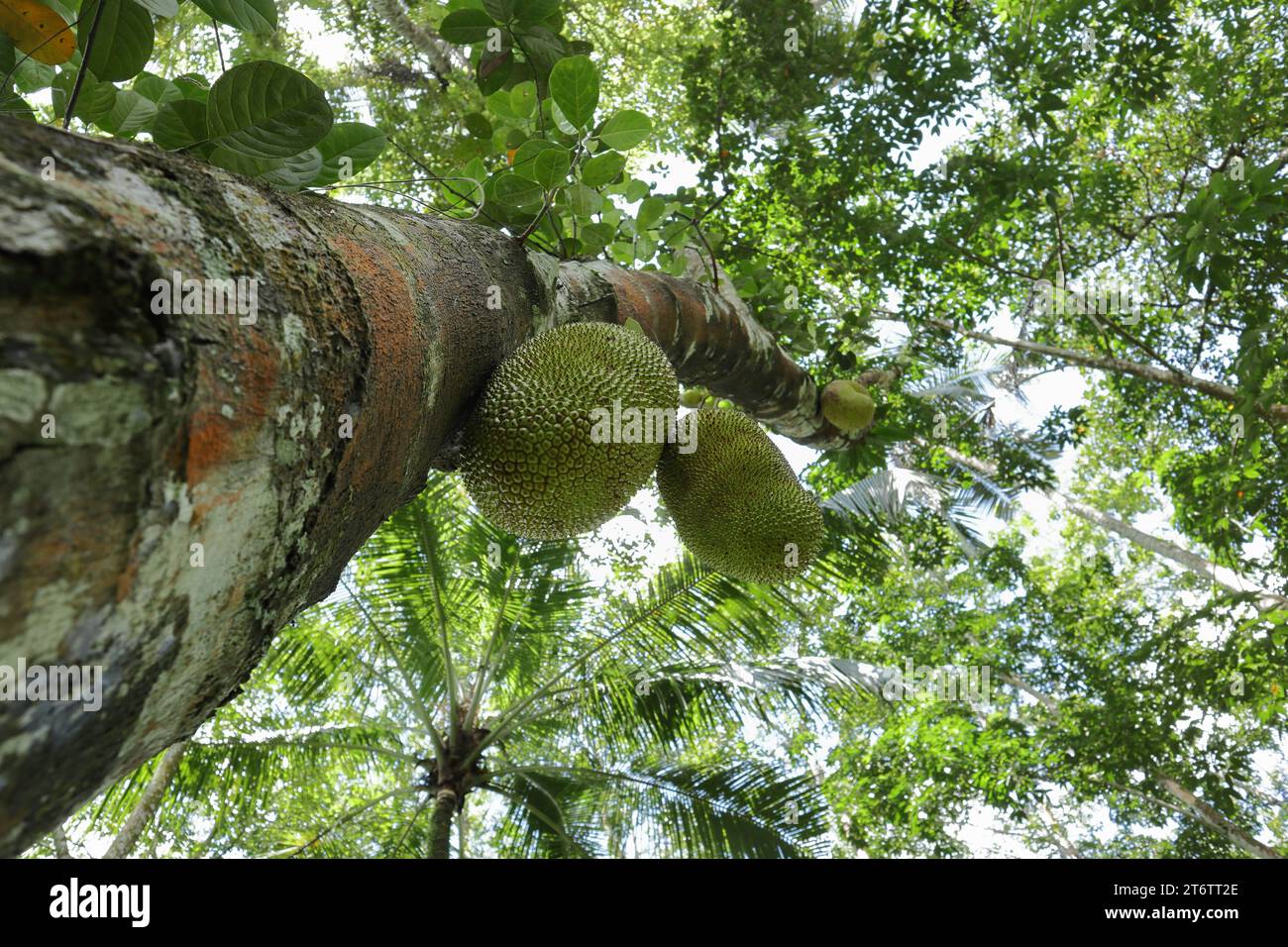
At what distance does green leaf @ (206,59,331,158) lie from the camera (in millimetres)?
729

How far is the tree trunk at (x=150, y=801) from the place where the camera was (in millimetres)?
3174

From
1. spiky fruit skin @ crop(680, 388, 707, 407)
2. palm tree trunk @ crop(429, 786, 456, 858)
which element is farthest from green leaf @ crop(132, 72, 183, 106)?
palm tree trunk @ crop(429, 786, 456, 858)

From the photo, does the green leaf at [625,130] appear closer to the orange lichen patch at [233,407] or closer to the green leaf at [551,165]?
the green leaf at [551,165]

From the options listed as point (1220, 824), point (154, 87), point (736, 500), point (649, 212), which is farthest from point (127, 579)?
point (1220, 824)

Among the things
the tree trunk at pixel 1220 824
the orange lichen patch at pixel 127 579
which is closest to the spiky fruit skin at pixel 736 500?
the orange lichen patch at pixel 127 579

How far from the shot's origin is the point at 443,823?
309cm

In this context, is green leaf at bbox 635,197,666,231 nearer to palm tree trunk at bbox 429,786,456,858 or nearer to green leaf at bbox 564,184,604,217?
green leaf at bbox 564,184,604,217

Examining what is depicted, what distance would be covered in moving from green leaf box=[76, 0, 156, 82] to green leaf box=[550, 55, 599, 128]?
1.80 ft

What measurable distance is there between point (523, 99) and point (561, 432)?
711mm

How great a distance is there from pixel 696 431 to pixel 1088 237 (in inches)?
190

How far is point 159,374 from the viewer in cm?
38
